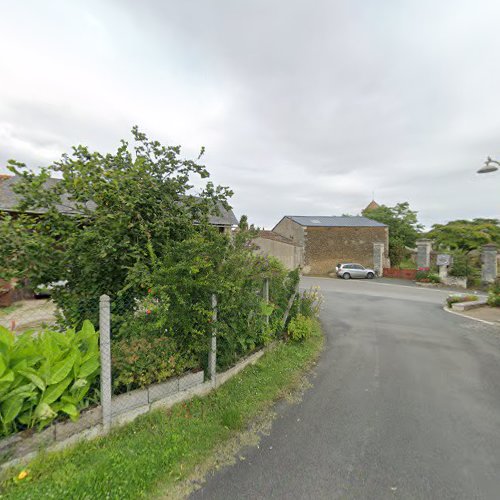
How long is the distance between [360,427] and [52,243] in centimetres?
448

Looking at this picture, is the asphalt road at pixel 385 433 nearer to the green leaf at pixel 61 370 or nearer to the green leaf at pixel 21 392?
the green leaf at pixel 61 370

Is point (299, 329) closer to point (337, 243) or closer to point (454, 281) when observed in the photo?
point (454, 281)

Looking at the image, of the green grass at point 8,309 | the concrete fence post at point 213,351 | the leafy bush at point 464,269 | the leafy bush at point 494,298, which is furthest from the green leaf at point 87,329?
the leafy bush at point 464,269

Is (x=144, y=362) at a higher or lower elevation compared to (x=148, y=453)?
higher

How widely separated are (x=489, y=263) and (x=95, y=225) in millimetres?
23529

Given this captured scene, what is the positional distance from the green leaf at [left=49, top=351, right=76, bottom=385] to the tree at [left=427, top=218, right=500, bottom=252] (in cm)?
2876

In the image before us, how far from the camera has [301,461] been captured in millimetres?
2555

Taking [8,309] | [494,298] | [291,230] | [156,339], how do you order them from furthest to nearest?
[291,230] < [494,298] < [8,309] < [156,339]

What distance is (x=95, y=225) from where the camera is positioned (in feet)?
10.8

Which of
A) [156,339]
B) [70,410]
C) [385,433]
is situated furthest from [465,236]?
[70,410]

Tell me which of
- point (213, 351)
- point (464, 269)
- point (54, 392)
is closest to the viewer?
point (54, 392)

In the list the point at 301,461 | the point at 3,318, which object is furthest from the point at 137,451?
the point at 3,318

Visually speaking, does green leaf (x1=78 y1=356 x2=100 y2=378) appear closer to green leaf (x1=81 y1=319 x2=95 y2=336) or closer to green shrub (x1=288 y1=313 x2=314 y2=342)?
green leaf (x1=81 y1=319 x2=95 y2=336)

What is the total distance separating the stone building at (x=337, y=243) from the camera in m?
27.6
